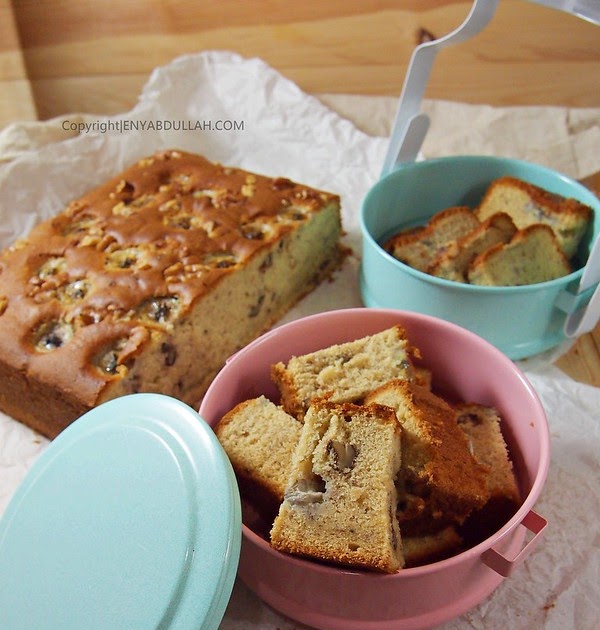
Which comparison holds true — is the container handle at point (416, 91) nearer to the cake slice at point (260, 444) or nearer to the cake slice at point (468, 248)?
the cake slice at point (468, 248)

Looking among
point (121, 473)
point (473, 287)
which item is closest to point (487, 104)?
point (473, 287)

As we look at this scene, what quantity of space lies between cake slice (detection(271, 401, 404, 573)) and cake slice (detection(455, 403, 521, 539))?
0.64 ft

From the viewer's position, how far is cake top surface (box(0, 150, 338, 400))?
5.21 feet

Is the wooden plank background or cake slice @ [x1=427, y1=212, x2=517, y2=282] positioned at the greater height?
the wooden plank background

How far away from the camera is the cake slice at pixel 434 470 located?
1.12m

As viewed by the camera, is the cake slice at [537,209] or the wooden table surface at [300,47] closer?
the cake slice at [537,209]

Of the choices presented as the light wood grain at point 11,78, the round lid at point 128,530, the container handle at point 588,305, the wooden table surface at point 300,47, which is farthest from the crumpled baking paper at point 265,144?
the light wood grain at point 11,78

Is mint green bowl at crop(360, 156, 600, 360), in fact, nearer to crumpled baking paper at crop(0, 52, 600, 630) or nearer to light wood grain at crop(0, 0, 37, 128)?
crumpled baking paper at crop(0, 52, 600, 630)

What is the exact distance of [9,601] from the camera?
1.07 metres

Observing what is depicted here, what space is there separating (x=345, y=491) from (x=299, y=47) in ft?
6.68

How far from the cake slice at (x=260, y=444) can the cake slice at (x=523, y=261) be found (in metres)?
0.66

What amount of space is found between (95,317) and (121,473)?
563 mm

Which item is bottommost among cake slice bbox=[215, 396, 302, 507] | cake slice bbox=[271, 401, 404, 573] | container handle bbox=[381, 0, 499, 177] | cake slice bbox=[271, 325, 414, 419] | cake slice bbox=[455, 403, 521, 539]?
cake slice bbox=[455, 403, 521, 539]

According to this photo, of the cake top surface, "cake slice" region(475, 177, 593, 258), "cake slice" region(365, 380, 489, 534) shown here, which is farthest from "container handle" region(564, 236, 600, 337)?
the cake top surface
